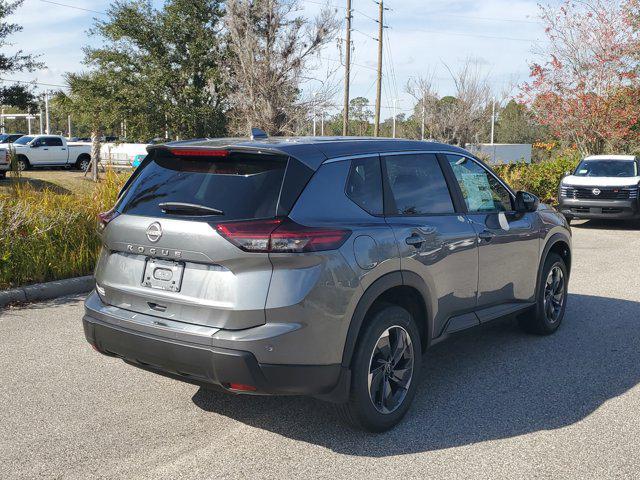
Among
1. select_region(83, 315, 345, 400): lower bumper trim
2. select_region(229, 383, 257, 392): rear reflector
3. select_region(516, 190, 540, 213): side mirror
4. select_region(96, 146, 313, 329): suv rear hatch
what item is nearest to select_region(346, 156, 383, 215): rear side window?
select_region(96, 146, 313, 329): suv rear hatch

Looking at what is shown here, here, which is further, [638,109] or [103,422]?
[638,109]

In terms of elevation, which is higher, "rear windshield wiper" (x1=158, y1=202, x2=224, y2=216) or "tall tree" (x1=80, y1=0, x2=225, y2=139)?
"tall tree" (x1=80, y1=0, x2=225, y2=139)

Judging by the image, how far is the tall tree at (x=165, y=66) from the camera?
34.4 meters

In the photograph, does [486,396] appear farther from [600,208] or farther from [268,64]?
[268,64]

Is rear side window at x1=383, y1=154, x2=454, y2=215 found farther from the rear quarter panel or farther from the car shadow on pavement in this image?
the car shadow on pavement

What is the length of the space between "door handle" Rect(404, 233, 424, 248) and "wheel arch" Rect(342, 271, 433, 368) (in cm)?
19

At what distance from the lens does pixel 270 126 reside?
22938mm

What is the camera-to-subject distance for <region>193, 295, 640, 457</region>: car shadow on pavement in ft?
13.7

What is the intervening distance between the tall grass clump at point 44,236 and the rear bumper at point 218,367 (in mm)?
4402

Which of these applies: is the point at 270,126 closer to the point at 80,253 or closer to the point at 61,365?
the point at 80,253

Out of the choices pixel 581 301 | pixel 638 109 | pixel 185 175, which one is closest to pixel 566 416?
pixel 185 175

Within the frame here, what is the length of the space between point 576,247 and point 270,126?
12.9 m

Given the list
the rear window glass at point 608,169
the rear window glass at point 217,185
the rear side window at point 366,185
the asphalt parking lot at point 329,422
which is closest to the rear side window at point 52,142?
the rear window glass at point 608,169

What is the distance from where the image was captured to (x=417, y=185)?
4.74 meters
